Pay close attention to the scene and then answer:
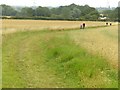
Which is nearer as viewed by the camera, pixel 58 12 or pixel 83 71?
pixel 83 71

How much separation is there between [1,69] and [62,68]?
249cm

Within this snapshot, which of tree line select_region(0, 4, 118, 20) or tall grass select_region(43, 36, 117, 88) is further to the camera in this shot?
tree line select_region(0, 4, 118, 20)

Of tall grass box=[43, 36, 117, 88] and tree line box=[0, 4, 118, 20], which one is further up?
tree line box=[0, 4, 118, 20]

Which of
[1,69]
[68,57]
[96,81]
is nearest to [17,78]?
[1,69]

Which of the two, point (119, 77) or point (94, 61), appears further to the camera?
point (94, 61)

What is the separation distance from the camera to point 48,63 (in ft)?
51.9

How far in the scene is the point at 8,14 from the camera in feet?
292

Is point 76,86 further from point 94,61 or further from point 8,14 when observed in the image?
point 8,14

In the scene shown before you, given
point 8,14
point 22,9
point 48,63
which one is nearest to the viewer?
point 48,63

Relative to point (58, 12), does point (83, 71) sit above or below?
below

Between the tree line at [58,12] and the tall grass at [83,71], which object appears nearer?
the tall grass at [83,71]

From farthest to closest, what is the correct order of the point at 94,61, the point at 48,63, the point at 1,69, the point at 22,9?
1. the point at 22,9
2. the point at 48,63
3. the point at 94,61
4. the point at 1,69

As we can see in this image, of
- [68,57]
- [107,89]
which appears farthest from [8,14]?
[107,89]

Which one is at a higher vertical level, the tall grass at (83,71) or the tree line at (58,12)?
the tree line at (58,12)
